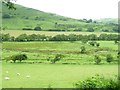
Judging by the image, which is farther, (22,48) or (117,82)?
(22,48)

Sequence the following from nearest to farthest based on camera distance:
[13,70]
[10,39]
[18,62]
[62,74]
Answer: [62,74], [13,70], [18,62], [10,39]

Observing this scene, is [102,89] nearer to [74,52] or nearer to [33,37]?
[74,52]

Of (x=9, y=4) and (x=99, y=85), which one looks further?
(x=99, y=85)

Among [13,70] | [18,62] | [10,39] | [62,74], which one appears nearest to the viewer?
[62,74]

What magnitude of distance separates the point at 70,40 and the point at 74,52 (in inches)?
1541

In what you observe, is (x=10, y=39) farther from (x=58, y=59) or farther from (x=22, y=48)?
(x=58, y=59)

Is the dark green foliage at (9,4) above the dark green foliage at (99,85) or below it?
above

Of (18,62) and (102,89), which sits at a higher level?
(102,89)

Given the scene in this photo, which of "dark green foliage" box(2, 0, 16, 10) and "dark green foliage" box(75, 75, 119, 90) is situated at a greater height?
"dark green foliage" box(2, 0, 16, 10)

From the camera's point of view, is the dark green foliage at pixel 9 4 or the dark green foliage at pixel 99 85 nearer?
the dark green foliage at pixel 9 4

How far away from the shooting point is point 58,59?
91688 millimetres

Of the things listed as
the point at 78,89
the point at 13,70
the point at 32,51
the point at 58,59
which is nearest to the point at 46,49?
the point at 32,51

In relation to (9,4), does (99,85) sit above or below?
below

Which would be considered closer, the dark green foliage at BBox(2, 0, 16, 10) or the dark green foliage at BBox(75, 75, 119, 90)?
the dark green foliage at BBox(2, 0, 16, 10)
